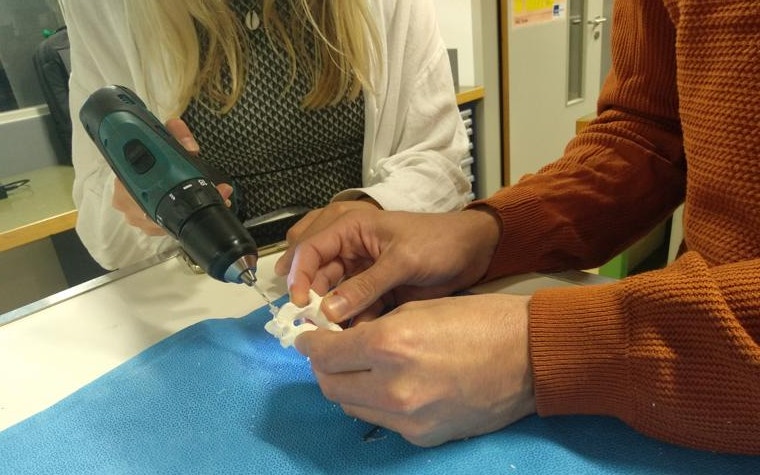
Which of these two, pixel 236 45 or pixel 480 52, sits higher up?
pixel 236 45

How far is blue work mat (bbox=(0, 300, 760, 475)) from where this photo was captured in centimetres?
36

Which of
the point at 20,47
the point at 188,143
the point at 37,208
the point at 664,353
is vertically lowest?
the point at 37,208

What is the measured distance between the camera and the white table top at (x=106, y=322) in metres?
0.51

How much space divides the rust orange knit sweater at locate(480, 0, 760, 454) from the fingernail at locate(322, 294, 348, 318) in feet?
0.53

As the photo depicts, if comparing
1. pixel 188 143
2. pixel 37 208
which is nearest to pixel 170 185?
pixel 188 143

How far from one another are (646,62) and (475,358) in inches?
14.4

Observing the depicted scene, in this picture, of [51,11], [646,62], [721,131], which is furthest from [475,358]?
[51,11]

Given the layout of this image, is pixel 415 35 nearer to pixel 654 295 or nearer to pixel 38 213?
pixel 654 295

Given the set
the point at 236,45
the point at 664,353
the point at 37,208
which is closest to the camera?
the point at 664,353

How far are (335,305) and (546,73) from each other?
2.13m

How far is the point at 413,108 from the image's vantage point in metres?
0.85

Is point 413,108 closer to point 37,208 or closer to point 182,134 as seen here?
point 182,134

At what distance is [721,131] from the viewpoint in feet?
1.33

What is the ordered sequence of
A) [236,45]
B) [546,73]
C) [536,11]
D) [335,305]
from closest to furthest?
[335,305]
[236,45]
[536,11]
[546,73]
